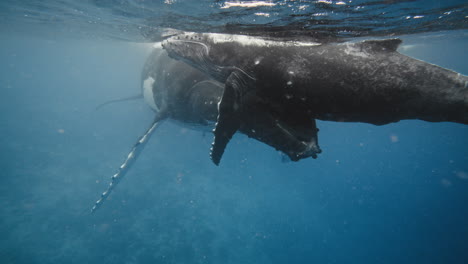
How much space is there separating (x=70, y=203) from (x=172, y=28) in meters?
13.6

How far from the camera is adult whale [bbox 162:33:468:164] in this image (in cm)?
333

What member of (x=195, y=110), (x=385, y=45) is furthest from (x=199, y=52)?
(x=385, y=45)

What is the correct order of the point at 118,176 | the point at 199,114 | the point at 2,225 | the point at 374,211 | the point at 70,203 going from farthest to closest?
the point at 374,211 → the point at 70,203 → the point at 2,225 → the point at 118,176 → the point at 199,114

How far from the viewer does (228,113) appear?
4.24 metres

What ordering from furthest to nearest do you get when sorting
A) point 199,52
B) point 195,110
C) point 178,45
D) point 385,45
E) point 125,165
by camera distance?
point 125,165, point 195,110, point 178,45, point 199,52, point 385,45

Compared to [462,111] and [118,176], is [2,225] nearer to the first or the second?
[118,176]

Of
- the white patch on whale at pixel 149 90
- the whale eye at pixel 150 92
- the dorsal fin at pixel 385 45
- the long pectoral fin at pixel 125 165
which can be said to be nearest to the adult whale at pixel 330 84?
the dorsal fin at pixel 385 45

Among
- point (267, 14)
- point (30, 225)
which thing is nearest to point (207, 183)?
point (30, 225)

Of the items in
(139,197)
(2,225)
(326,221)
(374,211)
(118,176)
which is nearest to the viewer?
(118,176)

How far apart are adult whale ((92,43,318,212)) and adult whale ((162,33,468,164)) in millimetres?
242

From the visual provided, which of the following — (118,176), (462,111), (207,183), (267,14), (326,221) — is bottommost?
(326,221)

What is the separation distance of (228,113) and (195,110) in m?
3.89

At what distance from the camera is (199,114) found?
25.5ft

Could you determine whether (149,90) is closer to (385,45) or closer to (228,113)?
(228,113)
